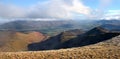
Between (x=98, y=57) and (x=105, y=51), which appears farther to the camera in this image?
(x=105, y=51)

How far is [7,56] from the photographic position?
55750mm

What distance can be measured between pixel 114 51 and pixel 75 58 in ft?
30.6

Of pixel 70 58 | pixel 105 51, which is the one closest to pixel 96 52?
pixel 105 51

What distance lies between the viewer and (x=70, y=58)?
54906mm

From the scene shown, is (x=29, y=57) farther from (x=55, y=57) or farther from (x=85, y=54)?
(x=85, y=54)

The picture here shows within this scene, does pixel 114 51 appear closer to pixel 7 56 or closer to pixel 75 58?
pixel 75 58

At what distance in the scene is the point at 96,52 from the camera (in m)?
57.8

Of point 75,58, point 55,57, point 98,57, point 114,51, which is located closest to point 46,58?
point 55,57

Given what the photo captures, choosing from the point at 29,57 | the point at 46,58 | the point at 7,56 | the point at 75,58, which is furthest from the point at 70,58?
the point at 7,56

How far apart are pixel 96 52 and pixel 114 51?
3.93 metres

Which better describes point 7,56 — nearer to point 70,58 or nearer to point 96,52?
Result: point 70,58

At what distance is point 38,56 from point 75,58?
7635 millimetres

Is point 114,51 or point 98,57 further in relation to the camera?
point 114,51

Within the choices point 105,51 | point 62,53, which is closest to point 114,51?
point 105,51
